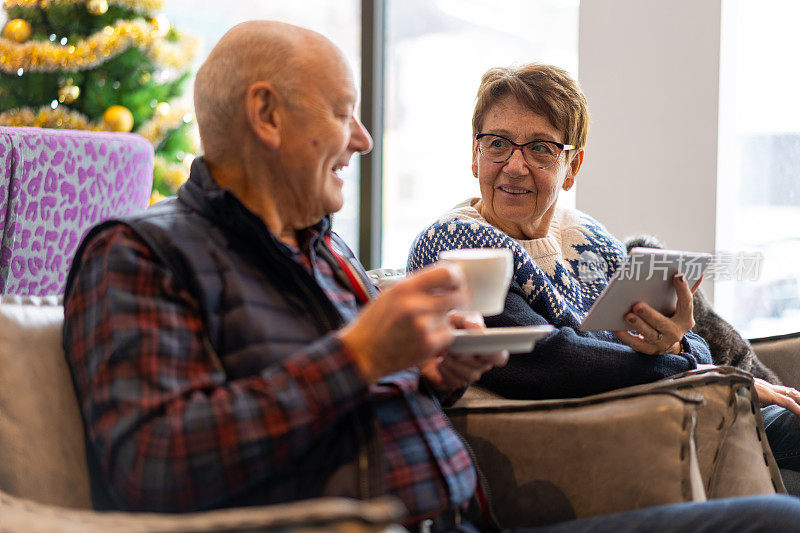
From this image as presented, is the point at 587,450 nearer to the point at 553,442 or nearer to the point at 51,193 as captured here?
the point at 553,442

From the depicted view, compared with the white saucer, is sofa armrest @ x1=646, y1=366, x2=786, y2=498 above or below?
below

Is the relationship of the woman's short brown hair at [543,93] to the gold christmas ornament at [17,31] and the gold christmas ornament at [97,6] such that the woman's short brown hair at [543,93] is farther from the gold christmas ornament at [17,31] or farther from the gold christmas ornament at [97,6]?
the gold christmas ornament at [17,31]

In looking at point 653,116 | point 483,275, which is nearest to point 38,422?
point 483,275

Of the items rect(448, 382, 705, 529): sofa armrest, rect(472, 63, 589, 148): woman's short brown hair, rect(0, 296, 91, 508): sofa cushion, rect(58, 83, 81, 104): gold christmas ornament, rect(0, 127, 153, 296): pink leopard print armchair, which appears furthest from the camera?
rect(58, 83, 81, 104): gold christmas ornament

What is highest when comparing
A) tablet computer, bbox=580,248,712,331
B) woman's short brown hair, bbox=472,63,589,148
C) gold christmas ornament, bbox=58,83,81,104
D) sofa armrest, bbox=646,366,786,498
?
gold christmas ornament, bbox=58,83,81,104

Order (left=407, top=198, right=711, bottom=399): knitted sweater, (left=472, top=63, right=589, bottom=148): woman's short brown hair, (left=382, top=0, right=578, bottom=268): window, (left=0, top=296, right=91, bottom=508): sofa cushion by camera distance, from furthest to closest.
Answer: (left=382, top=0, right=578, bottom=268): window, (left=472, top=63, right=589, bottom=148): woman's short brown hair, (left=407, top=198, right=711, bottom=399): knitted sweater, (left=0, top=296, right=91, bottom=508): sofa cushion

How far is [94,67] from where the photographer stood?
12.1ft

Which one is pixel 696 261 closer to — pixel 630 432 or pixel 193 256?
pixel 630 432

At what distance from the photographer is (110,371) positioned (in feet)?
2.87

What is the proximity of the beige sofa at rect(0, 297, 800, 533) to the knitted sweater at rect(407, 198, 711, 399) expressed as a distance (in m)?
0.13

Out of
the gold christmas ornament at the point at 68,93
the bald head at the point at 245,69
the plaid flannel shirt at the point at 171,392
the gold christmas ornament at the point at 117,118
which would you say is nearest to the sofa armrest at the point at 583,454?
the plaid flannel shirt at the point at 171,392

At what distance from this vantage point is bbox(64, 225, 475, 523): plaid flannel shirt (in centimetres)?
84

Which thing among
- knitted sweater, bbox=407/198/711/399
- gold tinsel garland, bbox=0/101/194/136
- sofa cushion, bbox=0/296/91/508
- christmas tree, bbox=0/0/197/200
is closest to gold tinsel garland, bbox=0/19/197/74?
christmas tree, bbox=0/0/197/200

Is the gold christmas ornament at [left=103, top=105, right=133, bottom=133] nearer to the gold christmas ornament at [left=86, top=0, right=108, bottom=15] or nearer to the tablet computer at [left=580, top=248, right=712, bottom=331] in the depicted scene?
the gold christmas ornament at [left=86, top=0, right=108, bottom=15]
